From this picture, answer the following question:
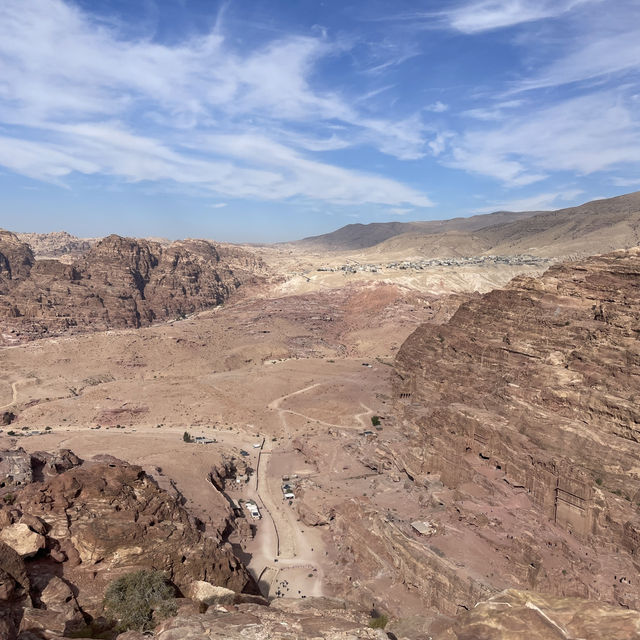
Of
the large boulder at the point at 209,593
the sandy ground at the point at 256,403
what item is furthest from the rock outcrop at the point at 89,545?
the sandy ground at the point at 256,403

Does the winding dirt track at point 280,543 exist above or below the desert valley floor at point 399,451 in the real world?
below

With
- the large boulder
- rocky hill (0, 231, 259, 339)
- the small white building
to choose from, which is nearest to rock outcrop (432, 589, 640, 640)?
the large boulder

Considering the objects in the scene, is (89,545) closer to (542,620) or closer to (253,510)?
(542,620)

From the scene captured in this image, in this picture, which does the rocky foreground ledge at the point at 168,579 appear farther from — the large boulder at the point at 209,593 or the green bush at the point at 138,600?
the green bush at the point at 138,600

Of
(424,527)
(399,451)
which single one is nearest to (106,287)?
(399,451)

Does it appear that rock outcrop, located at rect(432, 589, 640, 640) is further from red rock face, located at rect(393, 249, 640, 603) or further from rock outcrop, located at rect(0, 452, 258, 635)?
red rock face, located at rect(393, 249, 640, 603)
